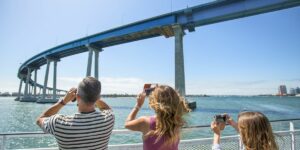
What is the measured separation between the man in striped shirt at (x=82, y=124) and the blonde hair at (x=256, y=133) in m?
1.07

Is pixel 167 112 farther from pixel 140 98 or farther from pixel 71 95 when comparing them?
pixel 71 95

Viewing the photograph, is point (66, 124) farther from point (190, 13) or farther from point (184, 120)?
point (190, 13)

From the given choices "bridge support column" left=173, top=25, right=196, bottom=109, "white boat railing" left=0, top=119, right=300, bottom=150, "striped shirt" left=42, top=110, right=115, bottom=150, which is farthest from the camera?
"bridge support column" left=173, top=25, right=196, bottom=109

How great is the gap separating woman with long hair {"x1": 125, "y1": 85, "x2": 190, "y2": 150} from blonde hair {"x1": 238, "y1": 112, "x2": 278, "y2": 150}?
1.65 feet

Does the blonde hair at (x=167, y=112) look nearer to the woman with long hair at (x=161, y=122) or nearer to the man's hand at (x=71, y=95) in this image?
the woman with long hair at (x=161, y=122)

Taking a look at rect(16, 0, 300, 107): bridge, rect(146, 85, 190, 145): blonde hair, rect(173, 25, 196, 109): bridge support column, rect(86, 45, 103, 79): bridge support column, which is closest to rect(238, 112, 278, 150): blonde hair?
rect(146, 85, 190, 145): blonde hair

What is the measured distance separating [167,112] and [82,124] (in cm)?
64

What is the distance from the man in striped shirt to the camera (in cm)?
169

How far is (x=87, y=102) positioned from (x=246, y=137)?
1.22m

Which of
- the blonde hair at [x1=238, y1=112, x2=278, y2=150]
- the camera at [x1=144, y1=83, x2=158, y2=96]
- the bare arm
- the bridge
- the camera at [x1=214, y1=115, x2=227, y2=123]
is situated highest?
the bridge

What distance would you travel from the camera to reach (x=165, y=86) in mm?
1956

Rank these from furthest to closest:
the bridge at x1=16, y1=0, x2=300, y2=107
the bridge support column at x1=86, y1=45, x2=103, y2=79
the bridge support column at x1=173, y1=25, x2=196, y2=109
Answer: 1. the bridge support column at x1=86, y1=45, x2=103, y2=79
2. the bridge support column at x1=173, y1=25, x2=196, y2=109
3. the bridge at x1=16, y1=0, x2=300, y2=107

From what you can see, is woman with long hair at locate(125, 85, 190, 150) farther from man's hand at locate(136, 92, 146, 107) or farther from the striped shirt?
the striped shirt

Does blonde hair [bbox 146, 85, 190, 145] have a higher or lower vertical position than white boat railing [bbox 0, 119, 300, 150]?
higher
